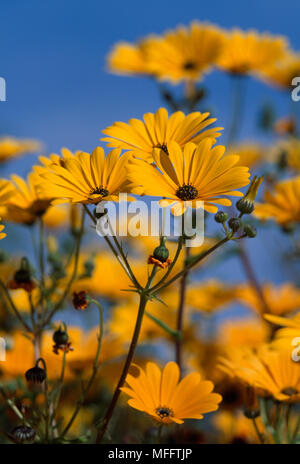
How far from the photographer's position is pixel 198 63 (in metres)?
2.70

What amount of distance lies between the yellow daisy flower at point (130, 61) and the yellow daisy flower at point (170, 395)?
6.26 feet

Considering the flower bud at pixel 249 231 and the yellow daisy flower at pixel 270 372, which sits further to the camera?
the yellow daisy flower at pixel 270 372

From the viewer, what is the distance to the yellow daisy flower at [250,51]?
283 cm

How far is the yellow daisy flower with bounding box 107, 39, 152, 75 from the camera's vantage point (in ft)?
9.92

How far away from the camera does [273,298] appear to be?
9.48 feet

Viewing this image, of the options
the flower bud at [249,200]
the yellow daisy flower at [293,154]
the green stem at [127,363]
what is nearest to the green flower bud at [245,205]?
the flower bud at [249,200]

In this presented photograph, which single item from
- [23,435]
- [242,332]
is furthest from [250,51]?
[23,435]

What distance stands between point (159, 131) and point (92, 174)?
24 cm

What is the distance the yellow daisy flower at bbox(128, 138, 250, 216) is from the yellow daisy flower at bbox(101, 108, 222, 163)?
0.11 metres

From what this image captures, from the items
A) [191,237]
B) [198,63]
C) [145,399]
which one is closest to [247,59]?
[198,63]

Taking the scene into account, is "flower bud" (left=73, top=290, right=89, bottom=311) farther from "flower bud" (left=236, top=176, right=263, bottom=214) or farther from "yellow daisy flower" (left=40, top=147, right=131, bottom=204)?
"flower bud" (left=236, top=176, right=263, bottom=214)

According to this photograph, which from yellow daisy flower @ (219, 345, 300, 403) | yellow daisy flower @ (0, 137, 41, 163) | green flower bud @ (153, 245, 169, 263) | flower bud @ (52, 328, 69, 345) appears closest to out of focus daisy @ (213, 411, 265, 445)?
yellow daisy flower @ (219, 345, 300, 403)

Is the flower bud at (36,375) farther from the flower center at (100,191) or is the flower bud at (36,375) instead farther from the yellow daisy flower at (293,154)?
the yellow daisy flower at (293,154)
